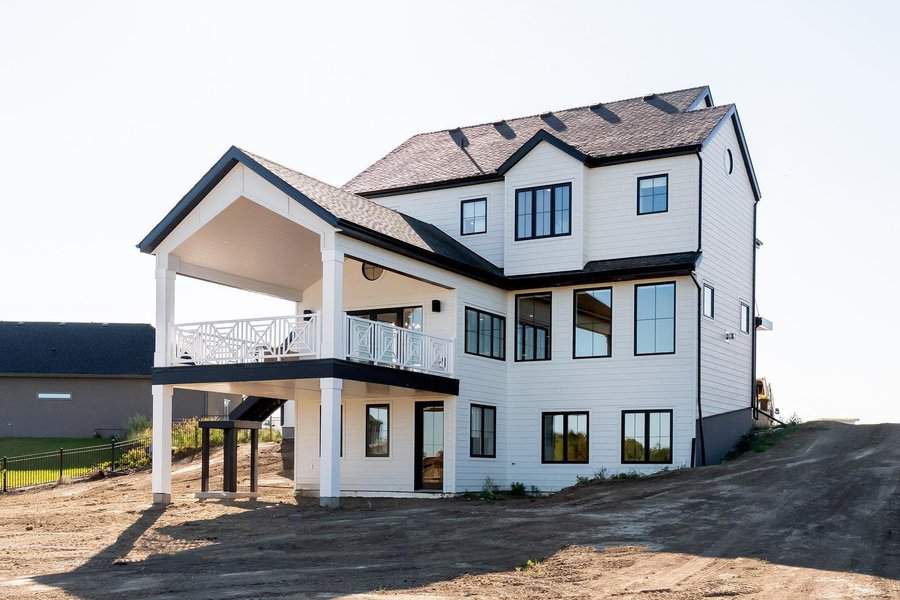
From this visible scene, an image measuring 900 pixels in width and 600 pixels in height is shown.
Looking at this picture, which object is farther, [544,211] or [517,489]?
[544,211]

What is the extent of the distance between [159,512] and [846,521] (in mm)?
13087

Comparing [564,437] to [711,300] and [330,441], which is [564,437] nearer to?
[711,300]

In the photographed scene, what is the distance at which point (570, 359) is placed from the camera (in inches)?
1066

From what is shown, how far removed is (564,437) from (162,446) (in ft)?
31.6

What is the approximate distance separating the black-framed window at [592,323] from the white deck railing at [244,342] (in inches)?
276

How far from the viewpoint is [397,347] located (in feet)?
80.6

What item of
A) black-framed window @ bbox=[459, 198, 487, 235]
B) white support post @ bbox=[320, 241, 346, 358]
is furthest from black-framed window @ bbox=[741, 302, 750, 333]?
white support post @ bbox=[320, 241, 346, 358]

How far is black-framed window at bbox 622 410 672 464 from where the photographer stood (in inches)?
1011

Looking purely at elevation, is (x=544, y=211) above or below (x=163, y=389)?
above

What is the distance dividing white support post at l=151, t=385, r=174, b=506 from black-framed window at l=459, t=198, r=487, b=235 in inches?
370

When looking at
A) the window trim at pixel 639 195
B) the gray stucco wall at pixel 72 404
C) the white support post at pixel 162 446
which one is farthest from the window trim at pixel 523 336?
the gray stucco wall at pixel 72 404

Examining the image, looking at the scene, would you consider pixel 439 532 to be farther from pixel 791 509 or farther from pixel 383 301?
pixel 383 301

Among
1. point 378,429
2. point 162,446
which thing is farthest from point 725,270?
point 162,446

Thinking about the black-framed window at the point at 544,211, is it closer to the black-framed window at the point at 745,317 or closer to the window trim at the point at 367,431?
the window trim at the point at 367,431
